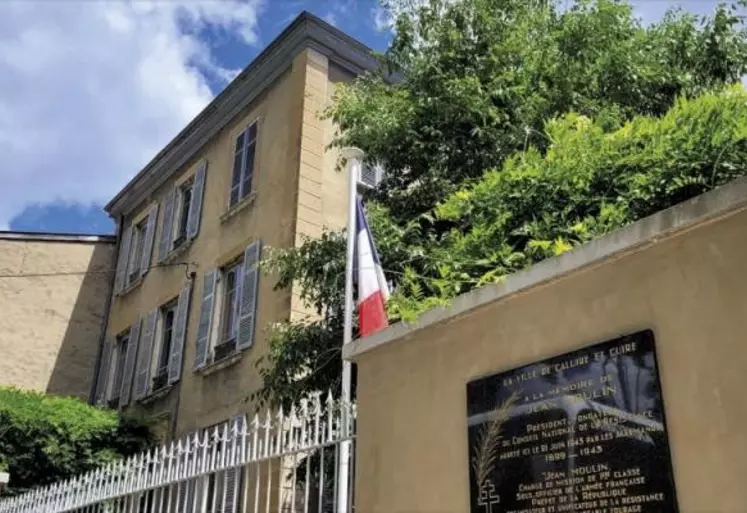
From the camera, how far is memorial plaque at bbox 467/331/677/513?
3328 millimetres

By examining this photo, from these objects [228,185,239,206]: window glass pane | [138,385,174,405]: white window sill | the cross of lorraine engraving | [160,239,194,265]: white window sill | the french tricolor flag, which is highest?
[228,185,239,206]: window glass pane

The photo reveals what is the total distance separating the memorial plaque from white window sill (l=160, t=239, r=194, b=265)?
11.7m

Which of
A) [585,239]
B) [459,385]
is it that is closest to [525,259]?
[585,239]

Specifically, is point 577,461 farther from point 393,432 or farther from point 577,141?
point 577,141

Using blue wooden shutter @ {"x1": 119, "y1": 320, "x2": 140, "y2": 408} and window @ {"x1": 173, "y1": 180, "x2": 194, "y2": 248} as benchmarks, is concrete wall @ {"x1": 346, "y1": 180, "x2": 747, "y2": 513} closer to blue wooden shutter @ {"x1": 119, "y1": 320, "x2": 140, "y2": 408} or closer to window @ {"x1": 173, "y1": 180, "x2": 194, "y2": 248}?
window @ {"x1": 173, "y1": 180, "x2": 194, "y2": 248}

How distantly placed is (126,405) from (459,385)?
1239cm

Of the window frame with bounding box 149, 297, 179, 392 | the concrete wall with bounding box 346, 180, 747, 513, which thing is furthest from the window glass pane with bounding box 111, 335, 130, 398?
the concrete wall with bounding box 346, 180, 747, 513

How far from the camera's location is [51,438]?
482 inches

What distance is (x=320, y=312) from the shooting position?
9.30 metres

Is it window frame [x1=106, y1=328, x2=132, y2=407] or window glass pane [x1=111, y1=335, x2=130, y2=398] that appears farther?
window glass pane [x1=111, y1=335, x2=130, y2=398]

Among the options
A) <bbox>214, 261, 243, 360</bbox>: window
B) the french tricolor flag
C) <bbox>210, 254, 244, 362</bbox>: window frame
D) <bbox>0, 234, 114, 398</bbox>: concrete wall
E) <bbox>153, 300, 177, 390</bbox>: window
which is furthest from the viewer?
<bbox>0, 234, 114, 398</bbox>: concrete wall

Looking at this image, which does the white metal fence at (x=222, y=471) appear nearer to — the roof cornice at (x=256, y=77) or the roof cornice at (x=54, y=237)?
the roof cornice at (x=256, y=77)

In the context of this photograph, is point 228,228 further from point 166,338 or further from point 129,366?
point 129,366

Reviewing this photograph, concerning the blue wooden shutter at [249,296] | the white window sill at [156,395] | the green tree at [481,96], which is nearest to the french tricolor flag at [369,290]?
the green tree at [481,96]
